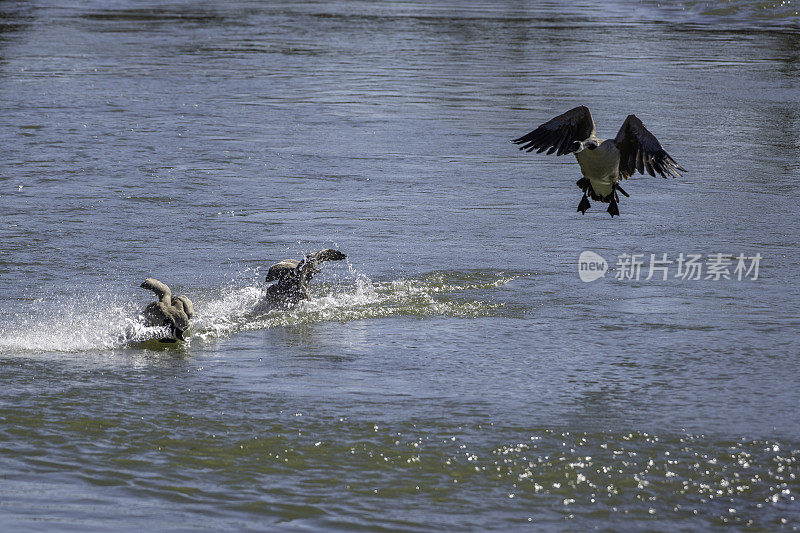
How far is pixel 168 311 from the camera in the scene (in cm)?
729

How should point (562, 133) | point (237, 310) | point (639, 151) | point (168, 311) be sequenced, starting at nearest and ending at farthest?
point (168, 311)
point (237, 310)
point (639, 151)
point (562, 133)

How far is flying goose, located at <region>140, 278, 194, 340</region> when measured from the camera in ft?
23.8

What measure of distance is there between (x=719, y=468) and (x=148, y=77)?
50.9 ft

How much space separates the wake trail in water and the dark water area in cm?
3

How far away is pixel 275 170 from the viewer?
40.9ft

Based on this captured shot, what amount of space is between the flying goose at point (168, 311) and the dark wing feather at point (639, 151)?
3324 millimetres

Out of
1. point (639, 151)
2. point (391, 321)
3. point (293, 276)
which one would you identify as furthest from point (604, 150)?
point (293, 276)

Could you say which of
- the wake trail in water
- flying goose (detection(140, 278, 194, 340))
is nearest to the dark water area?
the wake trail in water

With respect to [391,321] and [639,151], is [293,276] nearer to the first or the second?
[391,321]

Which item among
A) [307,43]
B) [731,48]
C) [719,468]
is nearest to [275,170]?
[719,468]

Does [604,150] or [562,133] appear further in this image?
[562,133]

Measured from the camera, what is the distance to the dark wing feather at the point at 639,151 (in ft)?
28.0

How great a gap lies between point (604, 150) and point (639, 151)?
0.29 m

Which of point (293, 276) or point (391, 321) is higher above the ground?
point (293, 276)
